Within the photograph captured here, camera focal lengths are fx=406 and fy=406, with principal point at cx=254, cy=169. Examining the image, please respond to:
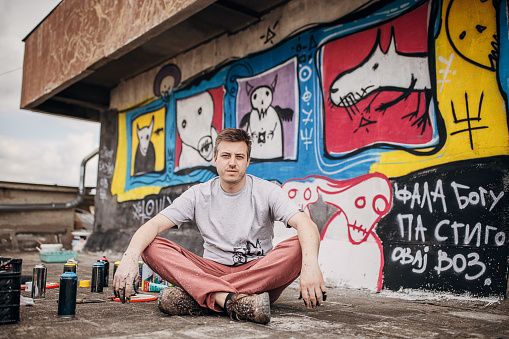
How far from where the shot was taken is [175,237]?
7.39 metres

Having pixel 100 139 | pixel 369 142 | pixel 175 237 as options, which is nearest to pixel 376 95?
Answer: pixel 369 142

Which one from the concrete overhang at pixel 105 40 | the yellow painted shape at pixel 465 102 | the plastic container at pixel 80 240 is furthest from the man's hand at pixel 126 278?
the plastic container at pixel 80 240

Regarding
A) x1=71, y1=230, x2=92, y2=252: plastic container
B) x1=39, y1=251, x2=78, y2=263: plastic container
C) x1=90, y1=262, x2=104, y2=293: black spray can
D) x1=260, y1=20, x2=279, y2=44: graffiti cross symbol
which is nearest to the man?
x1=90, y1=262, x2=104, y2=293: black spray can

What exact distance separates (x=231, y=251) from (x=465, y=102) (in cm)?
274

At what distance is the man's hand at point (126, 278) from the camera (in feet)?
7.77

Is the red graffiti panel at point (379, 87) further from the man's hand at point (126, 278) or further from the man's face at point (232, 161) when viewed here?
the man's hand at point (126, 278)

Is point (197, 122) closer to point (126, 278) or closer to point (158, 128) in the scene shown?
point (158, 128)

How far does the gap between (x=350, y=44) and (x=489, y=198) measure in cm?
248

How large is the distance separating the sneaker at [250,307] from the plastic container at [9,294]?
3.91 feet

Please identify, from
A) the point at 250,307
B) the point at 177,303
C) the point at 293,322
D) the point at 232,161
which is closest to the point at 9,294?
the point at 177,303

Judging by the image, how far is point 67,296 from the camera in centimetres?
252

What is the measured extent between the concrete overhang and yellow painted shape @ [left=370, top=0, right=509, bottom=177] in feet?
8.85

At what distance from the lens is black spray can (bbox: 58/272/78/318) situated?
252 cm

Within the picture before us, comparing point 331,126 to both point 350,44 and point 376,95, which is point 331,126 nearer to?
point 376,95
